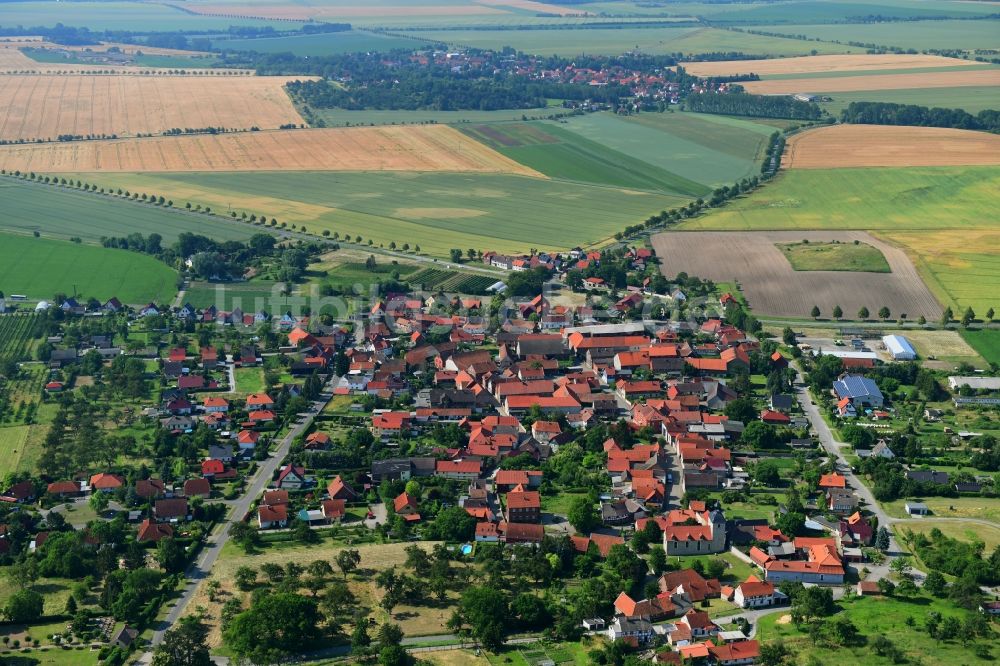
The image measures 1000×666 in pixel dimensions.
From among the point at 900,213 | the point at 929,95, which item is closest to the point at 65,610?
the point at 900,213

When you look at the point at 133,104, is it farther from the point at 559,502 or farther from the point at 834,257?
the point at 559,502

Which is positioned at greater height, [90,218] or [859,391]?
[859,391]

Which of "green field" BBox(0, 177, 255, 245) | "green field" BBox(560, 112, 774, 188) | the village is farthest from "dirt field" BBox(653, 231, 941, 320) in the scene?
"green field" BBox(0, 177, 255, 245)

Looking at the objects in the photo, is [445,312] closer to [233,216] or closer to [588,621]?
[233,216]

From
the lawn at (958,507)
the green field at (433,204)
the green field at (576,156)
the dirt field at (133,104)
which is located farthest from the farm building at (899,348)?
the dirt field at (133,104)

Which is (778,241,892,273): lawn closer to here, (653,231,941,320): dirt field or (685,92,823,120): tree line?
(653,231,941,320): dirt field

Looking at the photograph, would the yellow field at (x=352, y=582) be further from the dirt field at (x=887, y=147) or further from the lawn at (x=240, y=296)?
the dirt field at (x=887, y=147)

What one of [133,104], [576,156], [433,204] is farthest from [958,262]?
[133,104]

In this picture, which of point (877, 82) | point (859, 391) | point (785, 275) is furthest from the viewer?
point (877, 82)
